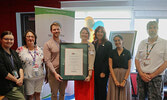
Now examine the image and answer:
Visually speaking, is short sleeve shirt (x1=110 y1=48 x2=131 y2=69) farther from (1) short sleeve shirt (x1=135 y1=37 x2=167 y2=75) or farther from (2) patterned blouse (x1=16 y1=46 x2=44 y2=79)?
(2) patterned blouse (x1=16 y1=46 x2=44 y2=79)

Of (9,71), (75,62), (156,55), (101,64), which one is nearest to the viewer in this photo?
(9,71)

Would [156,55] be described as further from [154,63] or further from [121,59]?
[121,59]

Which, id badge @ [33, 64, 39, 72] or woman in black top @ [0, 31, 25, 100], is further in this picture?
id badge @ [33, 64, 39, 72]

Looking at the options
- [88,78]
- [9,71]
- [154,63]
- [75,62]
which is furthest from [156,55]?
[9,71]

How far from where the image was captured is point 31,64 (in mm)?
2133

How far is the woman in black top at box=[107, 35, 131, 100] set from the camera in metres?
2.22

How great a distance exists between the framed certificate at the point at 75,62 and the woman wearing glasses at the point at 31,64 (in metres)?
0.42

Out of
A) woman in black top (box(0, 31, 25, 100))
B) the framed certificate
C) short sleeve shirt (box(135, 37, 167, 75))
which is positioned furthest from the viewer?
the framed certificate

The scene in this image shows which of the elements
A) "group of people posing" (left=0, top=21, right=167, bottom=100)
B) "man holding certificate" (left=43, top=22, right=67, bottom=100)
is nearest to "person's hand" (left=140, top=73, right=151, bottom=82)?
"group of people posing" (left=0, top=21, right=167, bottom=100)

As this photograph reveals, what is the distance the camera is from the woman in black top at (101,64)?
234 cm

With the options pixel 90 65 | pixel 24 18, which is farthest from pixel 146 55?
pixel 24 18

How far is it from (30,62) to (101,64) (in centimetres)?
128

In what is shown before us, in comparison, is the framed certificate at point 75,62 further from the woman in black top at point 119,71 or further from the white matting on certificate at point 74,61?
the woman in black top at point 119,71

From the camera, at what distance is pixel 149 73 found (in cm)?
213
